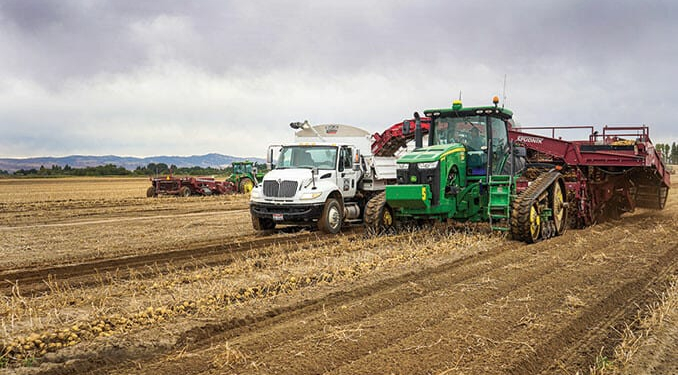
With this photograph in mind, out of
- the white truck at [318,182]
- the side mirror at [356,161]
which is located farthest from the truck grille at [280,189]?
the side mirror at [356,161]

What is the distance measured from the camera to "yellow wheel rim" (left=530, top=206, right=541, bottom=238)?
11239 millimetres

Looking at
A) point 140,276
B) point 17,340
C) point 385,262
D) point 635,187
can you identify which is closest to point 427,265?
point 385,262

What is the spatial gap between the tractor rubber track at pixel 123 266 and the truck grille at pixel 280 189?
147cm

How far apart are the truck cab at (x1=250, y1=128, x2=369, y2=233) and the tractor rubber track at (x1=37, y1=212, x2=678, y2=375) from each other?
5475 millimetres

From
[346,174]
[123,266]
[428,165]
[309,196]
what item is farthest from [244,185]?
[123,266]

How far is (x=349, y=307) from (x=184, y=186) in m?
24.4

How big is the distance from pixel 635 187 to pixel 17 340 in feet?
49.5

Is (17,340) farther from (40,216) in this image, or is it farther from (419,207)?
(40,216)

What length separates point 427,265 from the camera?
8.81 meters

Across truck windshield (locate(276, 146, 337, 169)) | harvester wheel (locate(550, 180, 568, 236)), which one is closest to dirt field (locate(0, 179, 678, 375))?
harvester wheel (locate(550, 180, 568, 236))

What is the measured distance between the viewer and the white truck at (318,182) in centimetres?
1340

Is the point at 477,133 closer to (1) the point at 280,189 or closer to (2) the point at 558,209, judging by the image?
(2) the point at 558,209

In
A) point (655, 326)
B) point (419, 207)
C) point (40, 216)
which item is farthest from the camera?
point (40, 216)

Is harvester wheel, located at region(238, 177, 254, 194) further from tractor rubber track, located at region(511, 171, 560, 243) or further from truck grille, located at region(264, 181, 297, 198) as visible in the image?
tractor rubber track, located at region(511, 171, 560, 243)
